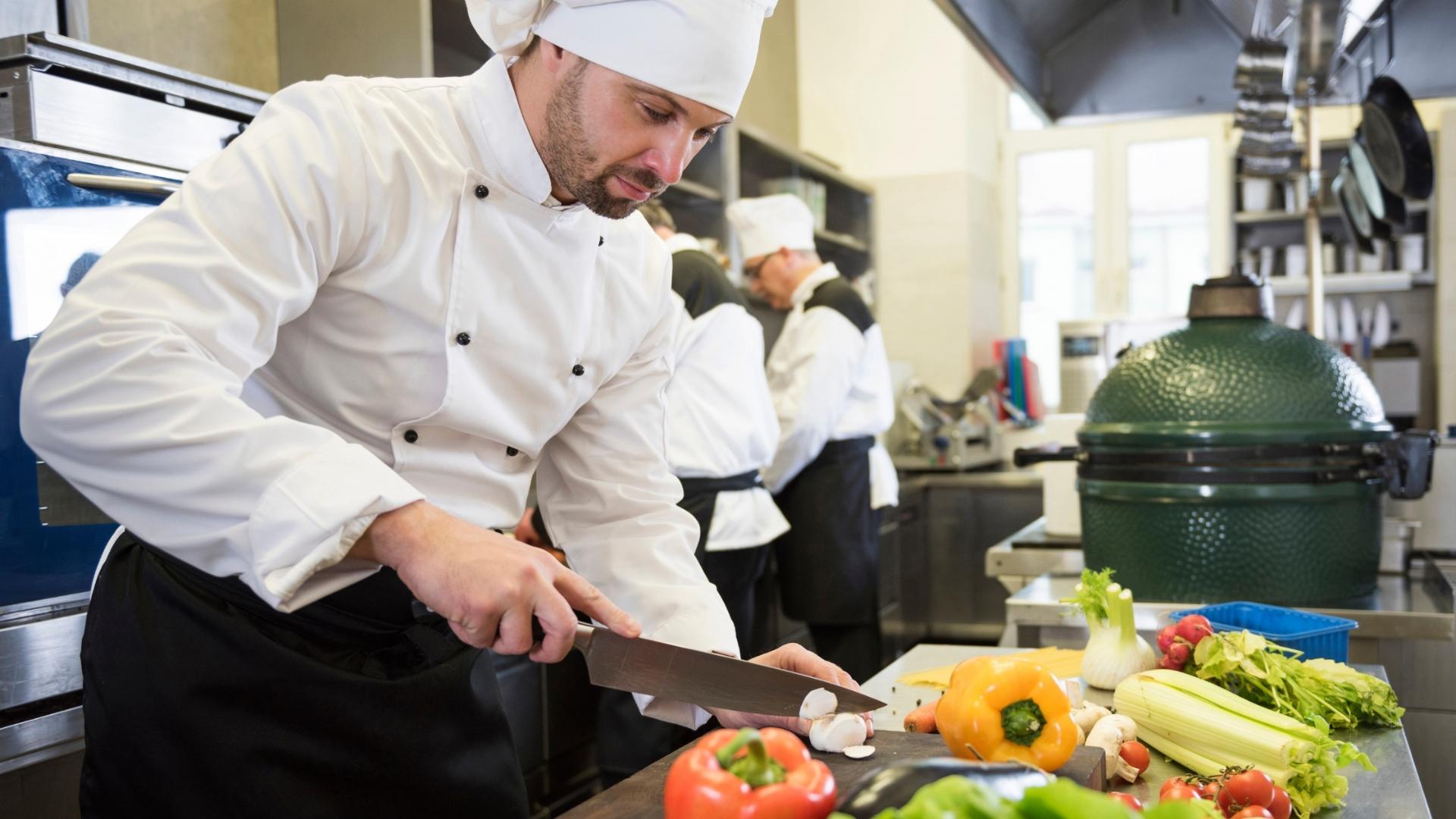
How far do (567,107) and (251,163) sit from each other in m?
0.35

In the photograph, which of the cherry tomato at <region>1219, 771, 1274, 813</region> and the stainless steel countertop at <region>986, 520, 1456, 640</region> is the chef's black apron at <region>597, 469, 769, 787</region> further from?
the cherry tomato at <region>1219, 771, 1274, 813</region>

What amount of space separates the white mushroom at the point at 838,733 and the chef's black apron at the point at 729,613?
1.64 meters

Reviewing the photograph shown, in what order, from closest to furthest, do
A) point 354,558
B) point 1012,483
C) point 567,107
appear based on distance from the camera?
point 354,558, point 567,107, point 1012,483

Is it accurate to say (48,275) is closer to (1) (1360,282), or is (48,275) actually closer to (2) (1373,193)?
(2) (1373,193)

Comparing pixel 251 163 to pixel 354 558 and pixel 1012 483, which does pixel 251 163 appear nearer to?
pixel 354 558

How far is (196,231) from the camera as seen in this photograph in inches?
42.3

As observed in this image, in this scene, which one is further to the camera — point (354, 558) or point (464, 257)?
point (464, 257)

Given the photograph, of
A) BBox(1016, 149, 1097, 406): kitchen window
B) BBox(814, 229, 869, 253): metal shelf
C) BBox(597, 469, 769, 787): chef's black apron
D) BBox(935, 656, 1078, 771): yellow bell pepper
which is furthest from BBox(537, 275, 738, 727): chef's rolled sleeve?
BBox(1016, 149, 1097, 406): kitchen window

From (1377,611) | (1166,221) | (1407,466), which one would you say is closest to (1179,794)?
(1377,611)

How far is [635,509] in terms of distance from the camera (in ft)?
5.14

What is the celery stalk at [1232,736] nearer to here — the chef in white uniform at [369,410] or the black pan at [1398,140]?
the chef in white uniform at [369,410]

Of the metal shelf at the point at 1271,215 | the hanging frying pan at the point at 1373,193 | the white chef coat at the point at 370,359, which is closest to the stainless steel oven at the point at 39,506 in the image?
the white chef coat at the point at 370,359

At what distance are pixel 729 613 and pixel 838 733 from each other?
1.64 m

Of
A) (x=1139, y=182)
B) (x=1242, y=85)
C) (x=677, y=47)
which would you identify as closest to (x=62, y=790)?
(x=677, y=47)
